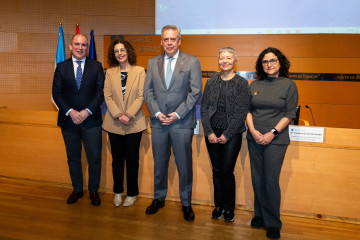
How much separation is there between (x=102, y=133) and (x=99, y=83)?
1.94 feet

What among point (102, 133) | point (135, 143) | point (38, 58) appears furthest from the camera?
point (38, 58)

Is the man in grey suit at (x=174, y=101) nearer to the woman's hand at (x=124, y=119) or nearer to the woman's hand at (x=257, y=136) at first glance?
the woman's hand at (x=124, y=119)

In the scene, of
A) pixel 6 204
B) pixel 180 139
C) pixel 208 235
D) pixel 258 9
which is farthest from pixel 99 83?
pixel 258 9

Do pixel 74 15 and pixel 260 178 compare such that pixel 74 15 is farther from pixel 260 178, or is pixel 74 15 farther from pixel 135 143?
pixel 260 178

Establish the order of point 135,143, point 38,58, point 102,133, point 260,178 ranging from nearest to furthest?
point 260,178
point 135,143
point 102,133
point 38,58

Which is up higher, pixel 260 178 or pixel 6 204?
pixel 260 178

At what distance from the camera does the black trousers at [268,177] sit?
1952 millimetres

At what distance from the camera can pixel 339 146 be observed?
220 centimetres

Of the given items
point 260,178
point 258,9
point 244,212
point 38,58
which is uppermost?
point 258,9

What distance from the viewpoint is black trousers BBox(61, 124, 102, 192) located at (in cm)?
244

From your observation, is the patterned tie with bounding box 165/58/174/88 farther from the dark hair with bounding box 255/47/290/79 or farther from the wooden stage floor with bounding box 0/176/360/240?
the wooden stage floor with bounding box 0/176/360/240

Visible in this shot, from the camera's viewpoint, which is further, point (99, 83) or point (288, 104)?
point (99, 83)

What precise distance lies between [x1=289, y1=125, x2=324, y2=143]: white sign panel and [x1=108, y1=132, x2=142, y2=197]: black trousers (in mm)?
1377

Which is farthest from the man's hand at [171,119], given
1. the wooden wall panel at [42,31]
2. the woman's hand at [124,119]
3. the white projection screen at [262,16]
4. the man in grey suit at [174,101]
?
the wooden wall panel at [42,31]
